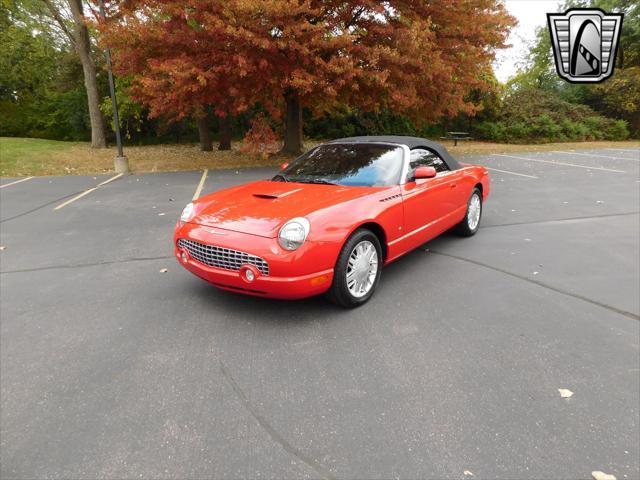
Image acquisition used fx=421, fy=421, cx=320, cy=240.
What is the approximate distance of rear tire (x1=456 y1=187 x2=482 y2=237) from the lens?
5.59 m

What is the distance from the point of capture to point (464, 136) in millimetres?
25766

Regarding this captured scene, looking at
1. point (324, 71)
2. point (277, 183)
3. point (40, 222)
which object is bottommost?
point (40, 222)

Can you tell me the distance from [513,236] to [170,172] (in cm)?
1074

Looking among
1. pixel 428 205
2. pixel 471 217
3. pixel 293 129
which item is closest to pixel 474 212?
pixel 471 217

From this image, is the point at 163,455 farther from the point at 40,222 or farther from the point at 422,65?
the point at 422,65

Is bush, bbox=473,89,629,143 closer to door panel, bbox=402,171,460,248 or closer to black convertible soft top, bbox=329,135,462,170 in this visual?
black convertible soft top, bbox=329,135,462,170

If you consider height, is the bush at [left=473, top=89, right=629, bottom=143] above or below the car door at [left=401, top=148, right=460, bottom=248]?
above

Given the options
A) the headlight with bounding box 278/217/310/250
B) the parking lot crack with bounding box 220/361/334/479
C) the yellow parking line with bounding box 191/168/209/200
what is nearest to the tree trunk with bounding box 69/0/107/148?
the yellow parking line with bounding box 191/168/209/200

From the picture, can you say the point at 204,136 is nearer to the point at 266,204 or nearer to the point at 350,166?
the point at 350,166

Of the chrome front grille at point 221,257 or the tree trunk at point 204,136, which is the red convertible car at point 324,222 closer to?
the chrome front grille at point 221,257

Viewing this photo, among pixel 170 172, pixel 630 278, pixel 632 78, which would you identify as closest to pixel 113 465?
pixel 630 278

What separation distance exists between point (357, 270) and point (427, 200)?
140 centimetres

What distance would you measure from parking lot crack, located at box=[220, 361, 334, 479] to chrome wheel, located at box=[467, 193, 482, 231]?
407cm

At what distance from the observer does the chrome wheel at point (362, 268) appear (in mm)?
3545
